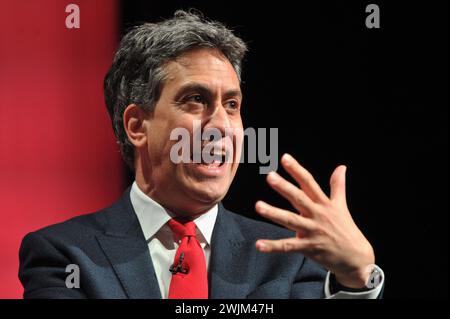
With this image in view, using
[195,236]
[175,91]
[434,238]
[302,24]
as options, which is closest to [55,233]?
[195,236]

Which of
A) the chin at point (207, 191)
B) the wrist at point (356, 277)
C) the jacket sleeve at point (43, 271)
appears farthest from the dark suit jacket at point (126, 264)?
the wrist at point (356, 277)

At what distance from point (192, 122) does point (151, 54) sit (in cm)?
27

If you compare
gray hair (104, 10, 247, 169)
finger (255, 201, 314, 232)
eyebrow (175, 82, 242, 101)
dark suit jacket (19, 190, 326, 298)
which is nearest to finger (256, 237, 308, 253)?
finger (255, 201, 314, 232)

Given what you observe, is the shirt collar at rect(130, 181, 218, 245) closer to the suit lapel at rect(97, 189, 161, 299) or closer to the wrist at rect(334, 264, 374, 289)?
the suit lapel at rect(97, 189, 161, 299)

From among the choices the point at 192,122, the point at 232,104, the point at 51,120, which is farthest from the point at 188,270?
the point at 51,120

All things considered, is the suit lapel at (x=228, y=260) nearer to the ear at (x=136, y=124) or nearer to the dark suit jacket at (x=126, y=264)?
the dark suit jacket at (x=126, y=264)

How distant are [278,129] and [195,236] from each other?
0.67 meters

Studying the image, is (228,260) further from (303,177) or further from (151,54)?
(151,54)

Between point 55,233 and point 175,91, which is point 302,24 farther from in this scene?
point 55,233

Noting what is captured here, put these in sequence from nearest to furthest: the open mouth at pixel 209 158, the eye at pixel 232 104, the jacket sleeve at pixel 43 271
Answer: the jacket sleeve at pixel 43 271, the open mouth at pixel 209 158, the eye at pixel 232 104

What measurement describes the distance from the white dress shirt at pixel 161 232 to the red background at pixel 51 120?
18.9 inches

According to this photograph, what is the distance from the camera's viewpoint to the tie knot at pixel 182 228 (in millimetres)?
2248

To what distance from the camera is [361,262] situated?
1.96 meters

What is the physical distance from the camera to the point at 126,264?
2.18 metres
